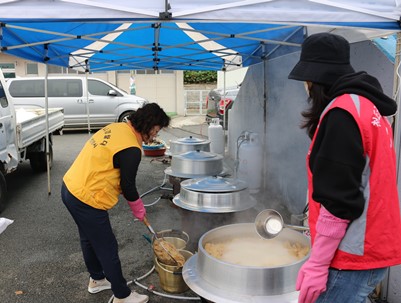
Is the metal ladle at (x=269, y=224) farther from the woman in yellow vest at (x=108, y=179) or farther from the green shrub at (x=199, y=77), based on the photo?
the green shrub at (x=199, y=77)

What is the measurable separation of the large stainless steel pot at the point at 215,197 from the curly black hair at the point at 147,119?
0.79m

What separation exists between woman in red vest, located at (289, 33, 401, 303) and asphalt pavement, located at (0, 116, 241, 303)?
2140mm

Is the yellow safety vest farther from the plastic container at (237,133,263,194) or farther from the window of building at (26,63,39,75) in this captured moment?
the window of building at (26,63,39,75)

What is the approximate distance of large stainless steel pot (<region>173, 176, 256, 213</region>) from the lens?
339 centimetres

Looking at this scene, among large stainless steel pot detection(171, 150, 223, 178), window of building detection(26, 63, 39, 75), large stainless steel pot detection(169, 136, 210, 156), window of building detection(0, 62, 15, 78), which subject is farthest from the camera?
window of building detection(26, 63, 39, 75)

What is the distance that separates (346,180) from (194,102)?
1829 centimetres

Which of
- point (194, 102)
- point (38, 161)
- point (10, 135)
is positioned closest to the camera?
point (10, 135)

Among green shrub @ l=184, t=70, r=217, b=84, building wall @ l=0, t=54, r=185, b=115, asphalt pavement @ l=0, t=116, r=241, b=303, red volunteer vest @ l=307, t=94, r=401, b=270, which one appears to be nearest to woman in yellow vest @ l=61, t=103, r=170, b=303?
→ asphalt pavement @ l=0, t=116, r=241, b=303

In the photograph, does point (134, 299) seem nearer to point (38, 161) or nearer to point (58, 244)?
point (58, 244)

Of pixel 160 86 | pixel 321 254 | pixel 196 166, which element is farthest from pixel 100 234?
pixel 160 86

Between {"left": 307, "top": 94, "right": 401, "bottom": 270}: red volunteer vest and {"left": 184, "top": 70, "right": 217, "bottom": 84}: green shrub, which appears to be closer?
{"left": 307, "top": 94, "right": 401, "bottom": 270}: red volunteer vest

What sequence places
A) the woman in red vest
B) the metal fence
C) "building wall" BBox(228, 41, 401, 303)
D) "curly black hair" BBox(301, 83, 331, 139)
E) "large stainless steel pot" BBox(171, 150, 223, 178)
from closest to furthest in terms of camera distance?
1. the woman in red vest
2. "curly black hair" BBox(301, 83, 331, 139)
3. "building wall" BBox(228, 41, 401, 303)
4. "large stainless steel pot" BBox(171, 150, 223, 178)
5. the metal fence

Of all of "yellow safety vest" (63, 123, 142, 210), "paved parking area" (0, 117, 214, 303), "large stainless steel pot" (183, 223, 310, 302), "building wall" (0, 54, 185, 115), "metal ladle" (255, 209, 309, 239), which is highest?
"building wall" (0, 54, 185, 115)

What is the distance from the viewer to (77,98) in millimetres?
13289
